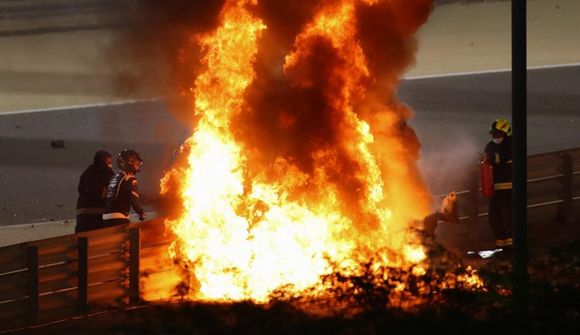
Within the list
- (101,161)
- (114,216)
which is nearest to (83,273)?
(114,216)

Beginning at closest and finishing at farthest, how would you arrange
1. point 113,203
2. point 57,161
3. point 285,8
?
point 285,8 → point 113,203 → point 57,161

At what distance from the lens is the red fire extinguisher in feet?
46.7

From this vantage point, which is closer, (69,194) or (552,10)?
(69,194)

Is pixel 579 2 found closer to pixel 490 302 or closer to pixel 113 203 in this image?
pixel 113 203

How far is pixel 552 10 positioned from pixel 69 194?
13.1 m

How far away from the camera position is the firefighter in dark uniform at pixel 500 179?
1427 cm

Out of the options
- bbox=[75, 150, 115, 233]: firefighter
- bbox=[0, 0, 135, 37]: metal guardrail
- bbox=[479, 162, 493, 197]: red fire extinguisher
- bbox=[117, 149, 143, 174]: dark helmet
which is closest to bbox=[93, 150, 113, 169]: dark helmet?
bbox=[75, 150, 115, 233]: firefighter

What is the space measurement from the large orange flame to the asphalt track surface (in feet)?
14.0

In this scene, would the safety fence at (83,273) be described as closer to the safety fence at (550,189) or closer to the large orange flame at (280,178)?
the large orange flame at (280,178)

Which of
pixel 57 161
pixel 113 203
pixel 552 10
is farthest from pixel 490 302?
pixel 552 10

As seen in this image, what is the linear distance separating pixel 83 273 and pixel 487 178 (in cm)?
538

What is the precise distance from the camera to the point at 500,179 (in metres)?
14.3

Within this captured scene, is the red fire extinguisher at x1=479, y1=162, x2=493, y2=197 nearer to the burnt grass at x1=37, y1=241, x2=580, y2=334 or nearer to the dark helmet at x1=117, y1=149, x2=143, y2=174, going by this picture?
the dark helmet at x1=117, y1=149, x2=143, y2=174

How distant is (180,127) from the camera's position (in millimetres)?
18766
